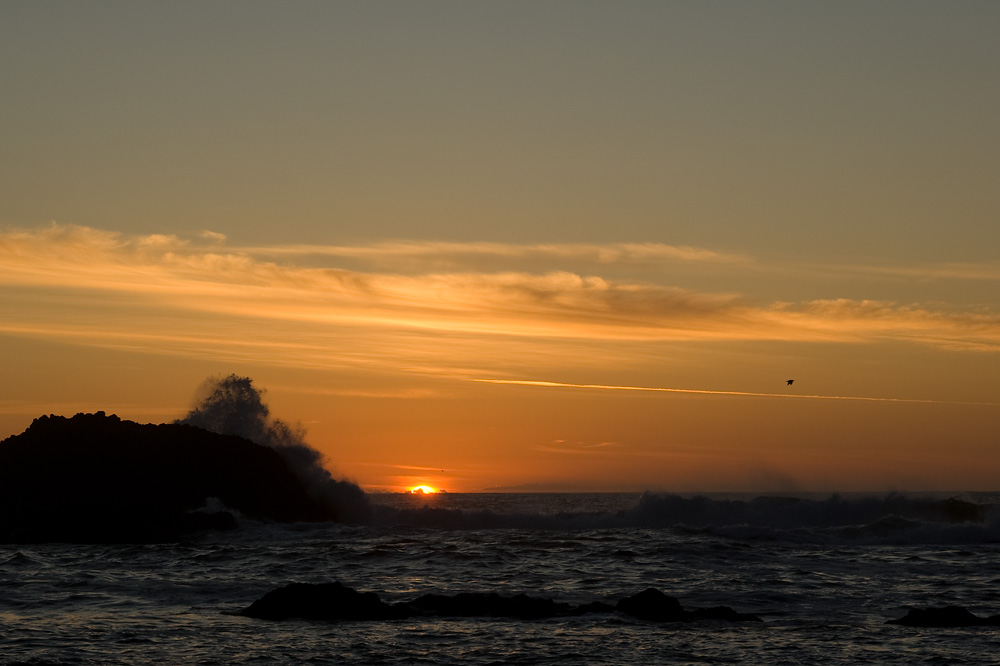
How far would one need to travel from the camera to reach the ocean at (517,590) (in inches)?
691

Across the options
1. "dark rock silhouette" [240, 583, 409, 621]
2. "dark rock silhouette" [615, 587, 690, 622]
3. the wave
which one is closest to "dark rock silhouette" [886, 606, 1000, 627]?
"dark rock silhouette" [615, 587, 690, 622]

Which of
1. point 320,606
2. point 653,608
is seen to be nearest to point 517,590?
point 653,608

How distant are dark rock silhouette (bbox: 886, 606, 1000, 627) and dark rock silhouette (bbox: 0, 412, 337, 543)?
28906 millimetres

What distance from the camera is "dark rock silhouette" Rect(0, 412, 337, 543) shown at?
4141 cm

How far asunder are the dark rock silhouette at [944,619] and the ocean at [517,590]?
44cm

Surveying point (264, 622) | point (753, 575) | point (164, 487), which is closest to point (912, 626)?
point (753, 575)

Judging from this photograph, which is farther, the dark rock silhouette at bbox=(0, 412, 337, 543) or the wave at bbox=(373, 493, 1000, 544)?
the wave at bbox=(373, 493, 1000, 544)

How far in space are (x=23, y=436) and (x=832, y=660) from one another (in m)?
40.5

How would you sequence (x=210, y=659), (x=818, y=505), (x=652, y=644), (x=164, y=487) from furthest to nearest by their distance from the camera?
(x=818, y=505) → (x=164, y=487) → (x=652, y=644) → (x=210, y=659)

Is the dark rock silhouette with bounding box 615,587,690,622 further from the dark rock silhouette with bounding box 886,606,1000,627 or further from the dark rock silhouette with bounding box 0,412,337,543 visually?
the dark rock silhouette with bounding box 0,412,337,543

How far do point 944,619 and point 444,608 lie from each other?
33.2ft

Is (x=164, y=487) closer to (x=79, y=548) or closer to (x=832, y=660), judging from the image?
(x=79, y=548)

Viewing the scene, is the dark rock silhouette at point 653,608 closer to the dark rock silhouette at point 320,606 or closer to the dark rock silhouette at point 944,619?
the dark rock silhouette at point 944,619

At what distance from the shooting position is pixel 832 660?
1695 cm
